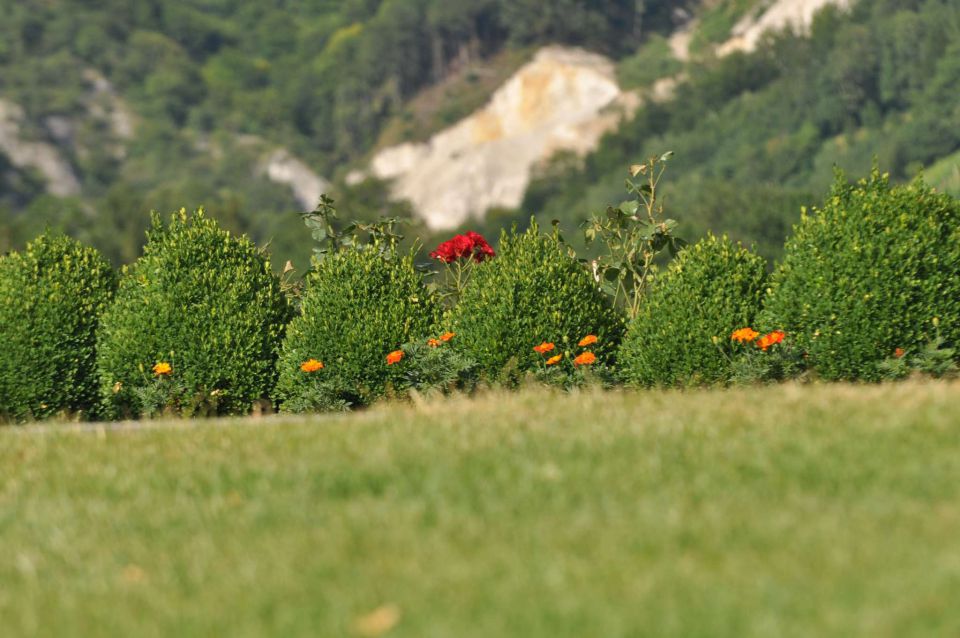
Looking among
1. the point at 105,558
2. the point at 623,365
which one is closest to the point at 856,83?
the point at 623,365

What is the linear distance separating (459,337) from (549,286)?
128 centimetres

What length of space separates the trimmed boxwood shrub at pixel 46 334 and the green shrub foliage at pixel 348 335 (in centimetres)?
267

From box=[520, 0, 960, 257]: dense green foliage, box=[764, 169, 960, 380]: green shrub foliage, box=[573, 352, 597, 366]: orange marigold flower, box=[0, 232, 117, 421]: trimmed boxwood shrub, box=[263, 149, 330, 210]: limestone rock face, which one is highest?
box=[764, 169, 960, 380]: green shrub foliage

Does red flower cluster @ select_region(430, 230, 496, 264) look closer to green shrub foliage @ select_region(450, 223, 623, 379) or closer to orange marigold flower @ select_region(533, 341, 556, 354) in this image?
green shrub foliage @ select_region(450, 223, 623, 379)

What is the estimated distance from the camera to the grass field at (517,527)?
5.88 m

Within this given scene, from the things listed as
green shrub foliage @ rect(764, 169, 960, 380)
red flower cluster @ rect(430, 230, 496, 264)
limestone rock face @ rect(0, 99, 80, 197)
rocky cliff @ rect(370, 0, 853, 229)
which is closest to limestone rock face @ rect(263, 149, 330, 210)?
rocky cliff @ rect(370, 0, 853, 229)

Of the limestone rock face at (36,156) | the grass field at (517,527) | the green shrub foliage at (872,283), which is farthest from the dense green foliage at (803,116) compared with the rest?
the grass field at (517,527)

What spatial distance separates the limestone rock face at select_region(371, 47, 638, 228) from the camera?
153250 millimetres

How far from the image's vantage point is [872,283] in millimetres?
13984

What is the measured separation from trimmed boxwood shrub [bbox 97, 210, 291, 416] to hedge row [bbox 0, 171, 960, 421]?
0.08 ft

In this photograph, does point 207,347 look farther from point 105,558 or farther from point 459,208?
point 459,208

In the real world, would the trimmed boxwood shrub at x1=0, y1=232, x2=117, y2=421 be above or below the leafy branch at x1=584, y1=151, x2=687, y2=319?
below

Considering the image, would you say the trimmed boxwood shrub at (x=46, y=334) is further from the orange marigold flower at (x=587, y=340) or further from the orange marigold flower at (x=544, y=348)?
the orange marigold flower at (x=587, y=340)

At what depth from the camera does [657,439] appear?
876 centimetres
